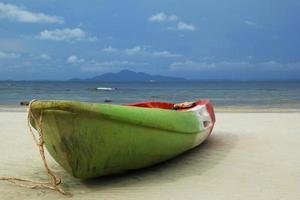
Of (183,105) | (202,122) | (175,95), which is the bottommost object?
(175,95)

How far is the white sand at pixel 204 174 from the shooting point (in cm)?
399

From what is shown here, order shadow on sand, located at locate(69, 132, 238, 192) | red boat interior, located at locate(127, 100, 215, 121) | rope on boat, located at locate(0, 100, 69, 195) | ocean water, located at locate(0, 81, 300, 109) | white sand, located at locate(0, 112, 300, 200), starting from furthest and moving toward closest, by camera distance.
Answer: ocean water, located at locate(0, 81, 300, 109)
red boat interior, located at locate(127, 100, 215, 121)
shadow on sand, located at locate(69, 132, 238, 192)
white sand, located at locate(0, 112, 300, 200)
rope on boat, located at locate(0, 100, 69, 195)

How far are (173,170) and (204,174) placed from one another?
1.22ft

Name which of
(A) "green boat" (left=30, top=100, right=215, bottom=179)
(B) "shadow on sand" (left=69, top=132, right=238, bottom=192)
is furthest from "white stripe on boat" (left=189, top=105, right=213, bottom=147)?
(A) "green boat" (left=30, top=100, right=215, bottom=179)

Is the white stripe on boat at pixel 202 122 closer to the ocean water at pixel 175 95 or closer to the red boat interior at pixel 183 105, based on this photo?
the red boat interior at pixel 183 105

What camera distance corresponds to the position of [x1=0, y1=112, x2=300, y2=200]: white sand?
3.99 meters

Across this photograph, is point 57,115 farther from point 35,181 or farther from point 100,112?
point 35,181

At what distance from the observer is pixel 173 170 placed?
4820 mm

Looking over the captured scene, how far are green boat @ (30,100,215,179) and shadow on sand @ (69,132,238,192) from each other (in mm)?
131

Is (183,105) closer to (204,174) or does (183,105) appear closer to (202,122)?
(202,122)

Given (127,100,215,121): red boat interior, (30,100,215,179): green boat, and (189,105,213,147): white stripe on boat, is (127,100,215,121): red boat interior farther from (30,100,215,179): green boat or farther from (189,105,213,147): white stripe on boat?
(30,100,215,179): green boat

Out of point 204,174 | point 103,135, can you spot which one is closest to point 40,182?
point 103,135

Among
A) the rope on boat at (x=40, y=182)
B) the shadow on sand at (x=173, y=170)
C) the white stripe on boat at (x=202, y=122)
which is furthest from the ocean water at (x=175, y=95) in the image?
the rope on boat at (x=40, y=182)

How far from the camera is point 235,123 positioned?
919 centimetres
